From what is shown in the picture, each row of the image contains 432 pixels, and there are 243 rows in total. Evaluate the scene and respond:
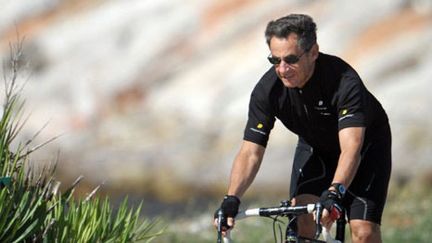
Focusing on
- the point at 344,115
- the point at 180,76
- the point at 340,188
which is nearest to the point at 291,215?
the point at 340,188

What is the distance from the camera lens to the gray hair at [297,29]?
698 cm

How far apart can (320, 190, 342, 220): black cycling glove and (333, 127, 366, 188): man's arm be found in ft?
0.60

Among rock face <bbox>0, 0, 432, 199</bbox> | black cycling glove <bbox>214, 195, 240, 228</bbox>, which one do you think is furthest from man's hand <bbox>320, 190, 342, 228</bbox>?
rock face <bbox>0, 0, 432, 199</bbox>

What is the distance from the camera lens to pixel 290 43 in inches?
276

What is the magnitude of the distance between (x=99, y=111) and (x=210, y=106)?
3.16 meters

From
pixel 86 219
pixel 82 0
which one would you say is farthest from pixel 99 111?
pixel 86 219

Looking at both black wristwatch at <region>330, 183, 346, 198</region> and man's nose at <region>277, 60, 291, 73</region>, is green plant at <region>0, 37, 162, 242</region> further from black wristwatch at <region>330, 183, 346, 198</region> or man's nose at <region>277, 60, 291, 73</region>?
black wristwatch at <region>330, 183, 346, 198</region>

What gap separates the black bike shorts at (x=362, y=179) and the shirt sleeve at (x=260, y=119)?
64 centimetres

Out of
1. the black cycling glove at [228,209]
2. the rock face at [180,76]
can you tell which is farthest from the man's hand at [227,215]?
the rock face at [180,76]

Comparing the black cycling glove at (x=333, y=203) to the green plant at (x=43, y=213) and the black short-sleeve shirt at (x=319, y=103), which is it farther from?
the green plant at (x=43, y=213)

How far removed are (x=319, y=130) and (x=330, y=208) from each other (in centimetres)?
107

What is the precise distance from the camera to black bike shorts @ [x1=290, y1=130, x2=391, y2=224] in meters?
7.56

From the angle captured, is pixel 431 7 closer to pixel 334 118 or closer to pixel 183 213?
pixel 183 213

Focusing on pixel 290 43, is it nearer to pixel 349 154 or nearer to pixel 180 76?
pixel 349 154
